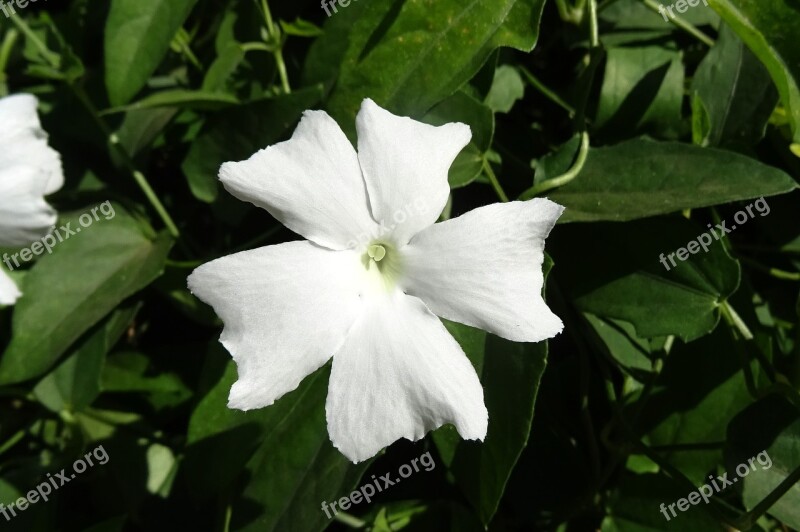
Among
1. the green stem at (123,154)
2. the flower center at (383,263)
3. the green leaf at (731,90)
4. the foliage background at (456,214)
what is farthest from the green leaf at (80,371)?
the green leaf at (731,90)

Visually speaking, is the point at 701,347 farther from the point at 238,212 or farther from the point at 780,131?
the point at 238,212

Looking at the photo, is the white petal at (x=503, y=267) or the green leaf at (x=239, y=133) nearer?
the white petal at (x=503, y=267)

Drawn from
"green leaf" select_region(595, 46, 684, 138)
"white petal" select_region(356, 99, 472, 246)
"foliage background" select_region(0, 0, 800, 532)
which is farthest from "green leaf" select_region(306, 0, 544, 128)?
"green leaf" select_region(595, 46, 684, 138)

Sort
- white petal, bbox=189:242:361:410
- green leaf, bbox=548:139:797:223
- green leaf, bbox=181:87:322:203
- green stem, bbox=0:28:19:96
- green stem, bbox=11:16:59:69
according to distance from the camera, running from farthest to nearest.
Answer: green stem, bbox=0:28:19:96, green stem, bbox=11:16:59:69, green leaf, bbox=181:87:322:203, green leaf, bbox=548:139:797:223, white petal, bbox=189:242:361:410

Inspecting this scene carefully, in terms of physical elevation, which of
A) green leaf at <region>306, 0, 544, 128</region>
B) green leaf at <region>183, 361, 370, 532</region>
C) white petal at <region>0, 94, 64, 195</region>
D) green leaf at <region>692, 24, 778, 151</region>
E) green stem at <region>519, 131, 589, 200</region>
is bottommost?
green leaf at <region>183, 361, 370, 532</region>

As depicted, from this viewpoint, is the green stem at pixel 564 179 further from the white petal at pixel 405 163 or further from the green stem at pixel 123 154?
the green stem at pixel 123 154

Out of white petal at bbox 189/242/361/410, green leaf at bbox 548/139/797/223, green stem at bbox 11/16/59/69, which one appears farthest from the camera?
green stem at bbox 11/16/59/69

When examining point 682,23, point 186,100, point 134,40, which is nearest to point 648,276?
point 682,23

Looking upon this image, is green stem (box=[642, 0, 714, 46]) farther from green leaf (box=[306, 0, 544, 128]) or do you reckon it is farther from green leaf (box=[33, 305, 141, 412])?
green leaf (box=[33, 305, 141, 412])
